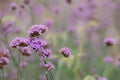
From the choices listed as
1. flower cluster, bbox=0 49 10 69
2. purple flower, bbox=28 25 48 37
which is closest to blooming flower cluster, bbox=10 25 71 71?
purple flower, bbox=28 25 48 37

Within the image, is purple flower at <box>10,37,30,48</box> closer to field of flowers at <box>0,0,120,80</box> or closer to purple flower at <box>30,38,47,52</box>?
purple flower at <box>30,38,47,52</box>

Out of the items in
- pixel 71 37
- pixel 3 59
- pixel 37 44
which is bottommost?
pixel 37 44

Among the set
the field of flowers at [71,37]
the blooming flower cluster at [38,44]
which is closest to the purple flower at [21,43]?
the blooming flower cluster at [38,44]

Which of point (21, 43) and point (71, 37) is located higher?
point (71, 37)

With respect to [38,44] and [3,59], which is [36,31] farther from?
[3,59]

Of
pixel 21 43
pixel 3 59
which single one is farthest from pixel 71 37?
pixel 21 43

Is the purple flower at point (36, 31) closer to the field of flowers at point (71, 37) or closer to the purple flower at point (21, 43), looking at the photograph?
the purple flower at point (21, 43)

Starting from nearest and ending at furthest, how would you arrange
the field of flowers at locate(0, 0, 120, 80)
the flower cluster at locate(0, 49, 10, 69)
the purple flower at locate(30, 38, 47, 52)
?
the purple flower at locate(30, 38, 47, 52) → the flower cluster at locate(0, 49, 10, 69) → the field of flowers at locate(0, 0, 120, 80)

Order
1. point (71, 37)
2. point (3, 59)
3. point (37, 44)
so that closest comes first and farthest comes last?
point (37, 44), point (3, 59), point (71, 37)

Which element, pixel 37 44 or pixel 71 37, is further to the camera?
pixel 71 37
